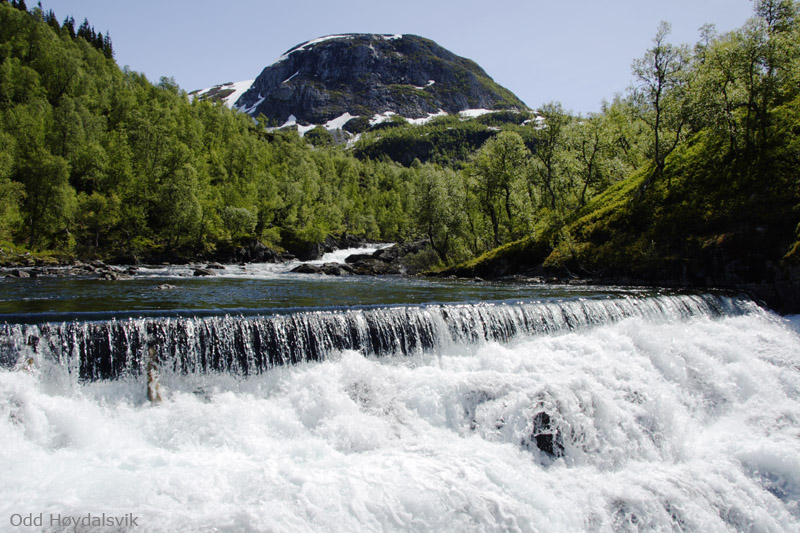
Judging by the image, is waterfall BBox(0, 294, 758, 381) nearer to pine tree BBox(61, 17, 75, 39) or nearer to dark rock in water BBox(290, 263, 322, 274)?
dark rock in water BBox(290, 263, 322, 274)

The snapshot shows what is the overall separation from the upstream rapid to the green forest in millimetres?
12300

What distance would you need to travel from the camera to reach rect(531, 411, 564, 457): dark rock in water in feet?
30.3

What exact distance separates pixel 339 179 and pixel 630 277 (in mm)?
86710

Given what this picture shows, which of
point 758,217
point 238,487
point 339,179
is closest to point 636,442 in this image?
point 238,487

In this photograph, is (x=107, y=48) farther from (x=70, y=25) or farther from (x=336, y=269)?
(x=336, y=269)

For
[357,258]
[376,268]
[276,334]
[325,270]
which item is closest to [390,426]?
[276,334]

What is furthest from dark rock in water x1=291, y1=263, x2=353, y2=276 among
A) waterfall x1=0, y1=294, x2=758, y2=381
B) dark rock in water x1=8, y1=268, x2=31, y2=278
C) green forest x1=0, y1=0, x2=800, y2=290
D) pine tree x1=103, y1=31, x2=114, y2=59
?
pine tree x1=103, y1=31, x2=114, y2=59

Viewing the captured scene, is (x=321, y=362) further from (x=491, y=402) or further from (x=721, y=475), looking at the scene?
(x=721, y=475)

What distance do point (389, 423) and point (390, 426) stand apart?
3.4 inches

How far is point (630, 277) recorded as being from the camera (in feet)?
84.8

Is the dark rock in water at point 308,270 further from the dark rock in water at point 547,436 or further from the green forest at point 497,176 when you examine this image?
the dark rock in water at point 547,436

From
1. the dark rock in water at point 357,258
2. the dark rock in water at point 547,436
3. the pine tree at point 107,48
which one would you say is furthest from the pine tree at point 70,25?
the dark rock in water at point 547,436

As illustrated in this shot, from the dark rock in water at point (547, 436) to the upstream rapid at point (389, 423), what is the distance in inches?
1.4

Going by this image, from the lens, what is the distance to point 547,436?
9.38m
